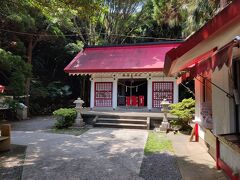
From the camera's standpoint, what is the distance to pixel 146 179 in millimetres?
5688

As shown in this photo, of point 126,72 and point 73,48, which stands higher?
point 73,48

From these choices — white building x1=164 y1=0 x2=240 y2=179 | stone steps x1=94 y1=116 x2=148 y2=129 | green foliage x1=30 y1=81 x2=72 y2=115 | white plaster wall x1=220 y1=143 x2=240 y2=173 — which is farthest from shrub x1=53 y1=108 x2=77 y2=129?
white plaster wall x1=220 y1=143 x2=240 y2=173

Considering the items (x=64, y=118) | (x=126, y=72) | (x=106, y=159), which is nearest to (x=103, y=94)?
(x=126, y=72)

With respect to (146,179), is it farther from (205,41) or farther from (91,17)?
(91,17)

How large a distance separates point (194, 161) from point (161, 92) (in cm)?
928

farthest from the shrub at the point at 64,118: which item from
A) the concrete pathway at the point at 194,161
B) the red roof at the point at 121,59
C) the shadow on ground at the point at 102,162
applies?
the concrete pathway at the point at 194,161

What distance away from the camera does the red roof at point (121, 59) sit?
1584 centimetres

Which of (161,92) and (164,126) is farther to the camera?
(161,92)

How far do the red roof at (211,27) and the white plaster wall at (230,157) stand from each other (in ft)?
6.97

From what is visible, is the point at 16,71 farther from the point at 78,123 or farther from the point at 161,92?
the point at 161,92

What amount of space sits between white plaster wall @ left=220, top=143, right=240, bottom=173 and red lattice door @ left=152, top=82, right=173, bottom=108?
9901mm

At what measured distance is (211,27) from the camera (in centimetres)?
403

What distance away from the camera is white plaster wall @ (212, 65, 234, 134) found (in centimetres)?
571

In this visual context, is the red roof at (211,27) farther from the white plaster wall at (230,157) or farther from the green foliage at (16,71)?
the green foliage at (16,71)
